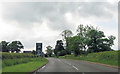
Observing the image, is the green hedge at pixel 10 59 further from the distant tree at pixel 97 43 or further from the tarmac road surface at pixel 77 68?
the distant tree at pixel 97 43

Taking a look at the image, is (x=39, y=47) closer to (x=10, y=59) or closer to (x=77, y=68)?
(x=10, y=59)

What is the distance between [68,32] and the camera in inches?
4026

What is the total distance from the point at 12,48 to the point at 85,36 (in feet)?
218

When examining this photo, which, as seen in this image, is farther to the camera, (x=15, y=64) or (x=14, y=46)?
(x=14, y=46)

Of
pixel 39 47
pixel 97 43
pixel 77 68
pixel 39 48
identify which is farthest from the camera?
pixel 97 43

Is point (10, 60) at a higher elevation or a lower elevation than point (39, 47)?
lower

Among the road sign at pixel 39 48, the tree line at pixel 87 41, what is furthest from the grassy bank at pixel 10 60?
the tree line at pixel 87 41

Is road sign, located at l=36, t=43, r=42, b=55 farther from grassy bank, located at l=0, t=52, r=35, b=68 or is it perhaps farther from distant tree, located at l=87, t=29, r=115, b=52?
distant tree, located at l=87, t=29, r=115, b=52

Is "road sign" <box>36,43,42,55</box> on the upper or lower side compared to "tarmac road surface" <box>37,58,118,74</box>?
upper

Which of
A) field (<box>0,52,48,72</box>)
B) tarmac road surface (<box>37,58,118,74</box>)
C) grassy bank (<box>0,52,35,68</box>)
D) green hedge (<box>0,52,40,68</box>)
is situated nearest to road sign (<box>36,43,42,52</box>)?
green hedge (<box>0,52,40,68</box>)

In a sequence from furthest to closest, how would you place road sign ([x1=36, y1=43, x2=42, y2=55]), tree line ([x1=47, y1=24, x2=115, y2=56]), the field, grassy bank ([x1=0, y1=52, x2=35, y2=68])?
1. tree line ([x1=47, y1=24, x2=115, y2=56])
2. road sign ([x1=36, y1=43, x2=42, y2=55])
3. grassy bank ([x1=0, y1=52, x2=35, y2=68])
4. the field

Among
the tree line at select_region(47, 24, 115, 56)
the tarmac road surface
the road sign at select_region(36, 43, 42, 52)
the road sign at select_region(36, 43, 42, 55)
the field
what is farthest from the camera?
the tree line at select_region(47, 24, 115, 56)

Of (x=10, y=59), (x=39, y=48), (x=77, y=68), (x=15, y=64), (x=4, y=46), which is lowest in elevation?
(x=15, y=64)

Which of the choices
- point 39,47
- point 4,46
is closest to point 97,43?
point 39,47
